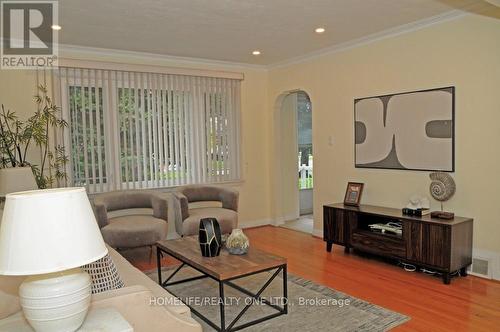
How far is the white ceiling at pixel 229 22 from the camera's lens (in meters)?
3.49

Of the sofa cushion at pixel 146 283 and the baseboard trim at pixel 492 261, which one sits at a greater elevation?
the sofa cushion at pixel 146 283

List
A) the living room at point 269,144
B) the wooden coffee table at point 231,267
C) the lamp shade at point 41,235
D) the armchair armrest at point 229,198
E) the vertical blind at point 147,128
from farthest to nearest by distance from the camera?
1. the armchair armrest at point 229,198
2. the vertical blind at point 147,128
3. the living room at point 269,144
4. the wooden coffee table at point 231,267
5. the lamp shade at point 41,235

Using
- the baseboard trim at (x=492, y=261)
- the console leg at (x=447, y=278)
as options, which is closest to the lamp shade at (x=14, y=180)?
the console leg at (x=447, y=278)

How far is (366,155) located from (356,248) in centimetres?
117

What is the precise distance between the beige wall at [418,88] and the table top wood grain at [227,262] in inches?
85.6

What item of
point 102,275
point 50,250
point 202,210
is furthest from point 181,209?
point 50,250

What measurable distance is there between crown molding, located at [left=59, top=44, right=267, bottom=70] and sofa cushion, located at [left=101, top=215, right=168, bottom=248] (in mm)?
2177

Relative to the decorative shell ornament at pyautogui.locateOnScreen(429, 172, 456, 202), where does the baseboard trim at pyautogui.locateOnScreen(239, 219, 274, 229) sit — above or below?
below

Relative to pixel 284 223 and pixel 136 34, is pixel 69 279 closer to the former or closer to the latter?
pixel 136 34

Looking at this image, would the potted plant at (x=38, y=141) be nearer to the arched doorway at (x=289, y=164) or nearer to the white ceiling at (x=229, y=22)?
the white ceiling at (x=229, y=22)

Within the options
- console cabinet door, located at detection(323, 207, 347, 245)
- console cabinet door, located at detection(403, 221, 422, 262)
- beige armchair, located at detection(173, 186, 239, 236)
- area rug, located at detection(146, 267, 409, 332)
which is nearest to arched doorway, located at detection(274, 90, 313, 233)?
console cabinet door, located at detection(323, 207, 347, 245)

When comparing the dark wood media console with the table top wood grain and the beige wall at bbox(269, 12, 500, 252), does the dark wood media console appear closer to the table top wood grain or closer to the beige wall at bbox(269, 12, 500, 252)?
the beige wall at bbox(269, 12, 500, 252)

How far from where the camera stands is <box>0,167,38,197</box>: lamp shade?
359 cm

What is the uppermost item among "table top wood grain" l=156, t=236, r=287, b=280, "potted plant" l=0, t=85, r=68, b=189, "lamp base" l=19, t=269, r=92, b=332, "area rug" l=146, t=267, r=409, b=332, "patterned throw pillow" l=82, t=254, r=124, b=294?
"potted plant" l=0, t=85, r=68, b=189
